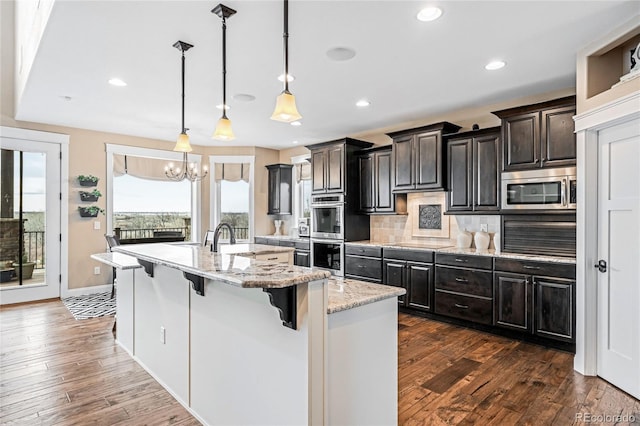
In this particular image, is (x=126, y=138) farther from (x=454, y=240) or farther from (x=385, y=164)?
(x=454, y=240)

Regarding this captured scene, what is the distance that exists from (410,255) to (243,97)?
2.80 metres

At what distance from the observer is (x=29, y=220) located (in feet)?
17.6

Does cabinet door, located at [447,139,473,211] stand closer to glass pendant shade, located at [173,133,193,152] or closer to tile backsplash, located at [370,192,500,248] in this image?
tile backsplash, located at [370,192,500,248]

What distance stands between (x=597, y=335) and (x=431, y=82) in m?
2.70

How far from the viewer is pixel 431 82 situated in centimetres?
377

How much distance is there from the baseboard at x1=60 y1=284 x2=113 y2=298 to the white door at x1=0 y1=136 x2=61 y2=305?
141 millimetres

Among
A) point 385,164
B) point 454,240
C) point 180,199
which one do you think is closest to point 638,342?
point 454,240

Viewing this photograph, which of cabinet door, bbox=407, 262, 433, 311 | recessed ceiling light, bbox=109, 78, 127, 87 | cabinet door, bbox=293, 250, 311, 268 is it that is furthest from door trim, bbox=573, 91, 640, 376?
recessed ceiling light, bbox=109, 78, 127, 87

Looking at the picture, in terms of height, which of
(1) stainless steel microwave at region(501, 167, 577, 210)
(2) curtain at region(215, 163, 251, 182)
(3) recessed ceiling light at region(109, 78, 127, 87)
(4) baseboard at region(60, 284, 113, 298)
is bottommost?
(4) baseboard at region(60, 284, 113, 298)

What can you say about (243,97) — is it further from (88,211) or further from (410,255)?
(88,211)

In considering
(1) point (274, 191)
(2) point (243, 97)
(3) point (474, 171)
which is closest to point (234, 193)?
(1) point (274, 191)

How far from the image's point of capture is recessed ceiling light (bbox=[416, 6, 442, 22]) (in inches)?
94.5

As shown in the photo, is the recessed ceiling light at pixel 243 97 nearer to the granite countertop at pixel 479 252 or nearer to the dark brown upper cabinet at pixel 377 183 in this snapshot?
the dark brown upper cabinet at pixel 377 183

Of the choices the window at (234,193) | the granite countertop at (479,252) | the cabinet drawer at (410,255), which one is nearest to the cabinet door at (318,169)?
the granite countertop at (479,252)
